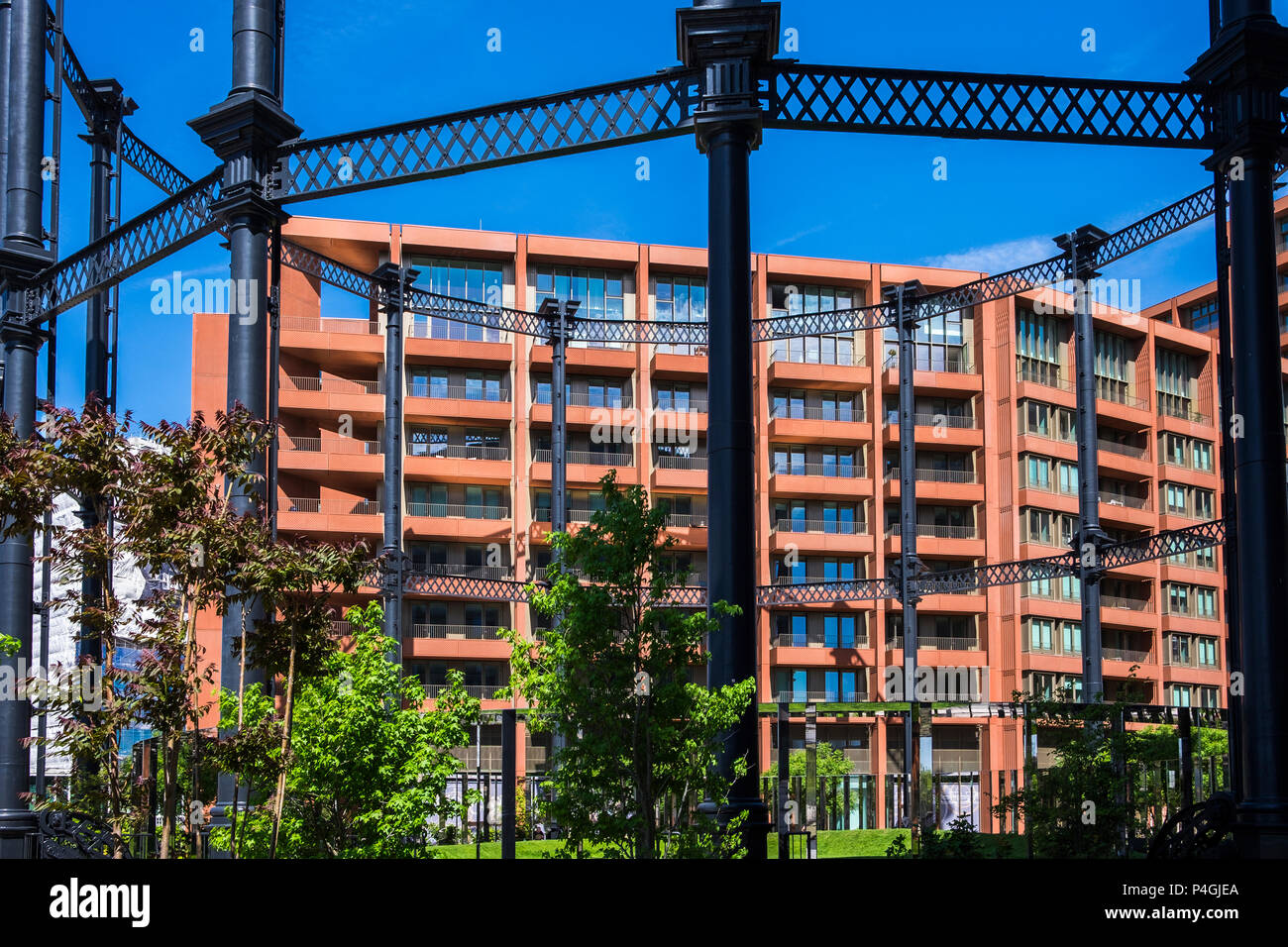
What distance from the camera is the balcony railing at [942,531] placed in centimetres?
7494

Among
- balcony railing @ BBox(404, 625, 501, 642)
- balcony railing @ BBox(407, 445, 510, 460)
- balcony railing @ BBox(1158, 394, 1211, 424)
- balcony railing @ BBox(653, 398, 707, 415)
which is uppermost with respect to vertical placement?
balcony railing @ BBox(1158, 394, 1211, 424)

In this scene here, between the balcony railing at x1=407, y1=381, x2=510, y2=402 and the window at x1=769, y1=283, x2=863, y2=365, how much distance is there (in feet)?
53.0

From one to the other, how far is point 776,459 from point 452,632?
20968 millimetres

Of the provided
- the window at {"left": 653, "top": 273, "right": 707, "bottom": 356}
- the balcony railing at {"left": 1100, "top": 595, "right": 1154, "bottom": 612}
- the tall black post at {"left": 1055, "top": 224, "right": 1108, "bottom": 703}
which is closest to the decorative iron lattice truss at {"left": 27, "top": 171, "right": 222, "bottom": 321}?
the tall black post at {"left": 1055, "top": 224, "right": 1108, "bottom": 703}

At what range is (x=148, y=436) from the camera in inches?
594

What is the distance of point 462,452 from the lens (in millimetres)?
70688

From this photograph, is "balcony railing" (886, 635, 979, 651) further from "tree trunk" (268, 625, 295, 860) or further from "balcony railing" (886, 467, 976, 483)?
"tree trunk" (268, 625, 295, 860)

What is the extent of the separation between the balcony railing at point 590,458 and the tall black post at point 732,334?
55647mm

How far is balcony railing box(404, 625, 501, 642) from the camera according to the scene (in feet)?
220

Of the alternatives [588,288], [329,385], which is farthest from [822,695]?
[329,385]

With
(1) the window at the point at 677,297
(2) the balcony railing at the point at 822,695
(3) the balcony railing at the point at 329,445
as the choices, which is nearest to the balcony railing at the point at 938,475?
(2) the balcony railing at the point at 822,695

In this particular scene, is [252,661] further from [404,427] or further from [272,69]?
[404,427]

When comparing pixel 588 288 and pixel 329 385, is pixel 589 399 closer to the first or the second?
pixel 588 288
